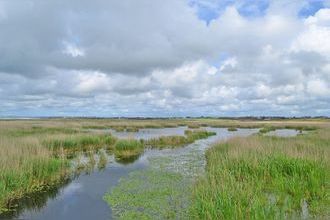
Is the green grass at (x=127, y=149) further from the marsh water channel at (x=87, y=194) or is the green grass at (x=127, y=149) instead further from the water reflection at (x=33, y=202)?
the water reflection at (x=33, y=202)

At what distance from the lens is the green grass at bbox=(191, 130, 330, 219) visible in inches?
319

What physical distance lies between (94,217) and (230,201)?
164 inches

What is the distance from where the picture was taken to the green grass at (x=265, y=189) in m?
8.09

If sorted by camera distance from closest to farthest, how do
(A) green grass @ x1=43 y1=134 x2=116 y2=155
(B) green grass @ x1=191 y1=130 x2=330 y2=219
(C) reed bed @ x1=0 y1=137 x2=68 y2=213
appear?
(B) green grass @ x1=191 y1=130 x2=330 y2=219, (C) reed bed @ x1=0 y1=137 x2=68 y2=213, (A) green grass @ x1=43 y1=134 x2=116 y2=155

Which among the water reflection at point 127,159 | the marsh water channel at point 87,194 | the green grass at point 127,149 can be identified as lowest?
the marsh water channel at point 87,194

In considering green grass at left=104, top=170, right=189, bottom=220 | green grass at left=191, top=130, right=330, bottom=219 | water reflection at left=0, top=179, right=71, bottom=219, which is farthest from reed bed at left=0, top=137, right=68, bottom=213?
green grass at left=191, top=130, right=330, bottom=219

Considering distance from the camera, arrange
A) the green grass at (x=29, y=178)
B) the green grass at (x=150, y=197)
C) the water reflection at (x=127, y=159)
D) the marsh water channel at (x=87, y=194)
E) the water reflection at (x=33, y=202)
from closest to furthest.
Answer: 1. the water reflection at (x=33, y=202)
2. the green grass at (x=150, y=197)
3. the marsh water channel at (x=87, y=194)
4. the green grass at (x=29, y=178)
5. the water reflection at (x=127, y=159)

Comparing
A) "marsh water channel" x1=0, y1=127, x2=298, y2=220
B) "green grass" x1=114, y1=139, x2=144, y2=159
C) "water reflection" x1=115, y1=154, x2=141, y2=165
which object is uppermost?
"green grass" x1=114, y1=139, x2=144, y2=159

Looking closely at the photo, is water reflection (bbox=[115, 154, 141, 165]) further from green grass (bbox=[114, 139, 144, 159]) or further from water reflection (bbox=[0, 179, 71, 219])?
water reflection (bbox=[0, 179, 71, 219])

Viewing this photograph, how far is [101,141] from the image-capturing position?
27.8 m

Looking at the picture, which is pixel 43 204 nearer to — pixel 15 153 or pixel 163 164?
pixel 15 153

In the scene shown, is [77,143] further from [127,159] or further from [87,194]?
[87,194]

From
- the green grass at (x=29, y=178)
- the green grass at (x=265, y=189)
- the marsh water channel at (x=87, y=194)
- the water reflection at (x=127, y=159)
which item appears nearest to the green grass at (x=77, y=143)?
the water reflection at (x=127, y=159)

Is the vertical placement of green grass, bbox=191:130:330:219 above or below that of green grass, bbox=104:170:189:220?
above
